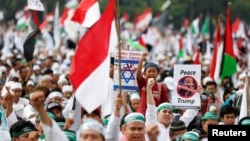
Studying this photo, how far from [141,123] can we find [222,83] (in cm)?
944

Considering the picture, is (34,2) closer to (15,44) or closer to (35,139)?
(35,139)

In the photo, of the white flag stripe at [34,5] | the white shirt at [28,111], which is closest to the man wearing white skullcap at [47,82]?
the white flag stripe at [34,5]

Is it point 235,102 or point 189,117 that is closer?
point 189,117

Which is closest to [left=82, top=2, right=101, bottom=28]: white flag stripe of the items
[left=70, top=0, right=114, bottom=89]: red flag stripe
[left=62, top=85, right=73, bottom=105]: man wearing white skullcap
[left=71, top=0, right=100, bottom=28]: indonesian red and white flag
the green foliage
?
[left=71, top=0, right=100, bottom=28]: indonesian red and white flag

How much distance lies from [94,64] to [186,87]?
3.20 metres

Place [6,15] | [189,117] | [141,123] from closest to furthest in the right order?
[141,123]
[189,117]
[6,15]

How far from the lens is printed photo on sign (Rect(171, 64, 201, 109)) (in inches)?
543

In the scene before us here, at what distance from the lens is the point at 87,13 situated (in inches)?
499

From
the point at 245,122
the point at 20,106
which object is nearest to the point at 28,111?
the point at 20,106

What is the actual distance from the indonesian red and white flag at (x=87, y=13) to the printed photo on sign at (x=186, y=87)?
1.85m

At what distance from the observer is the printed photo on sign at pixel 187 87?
13.9 m

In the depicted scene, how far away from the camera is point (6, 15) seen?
206 feet

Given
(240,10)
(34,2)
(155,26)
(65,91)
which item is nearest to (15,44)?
(155,26)

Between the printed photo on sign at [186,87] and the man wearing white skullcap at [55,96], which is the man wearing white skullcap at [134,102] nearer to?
the printed photo on sign at [186,87]
